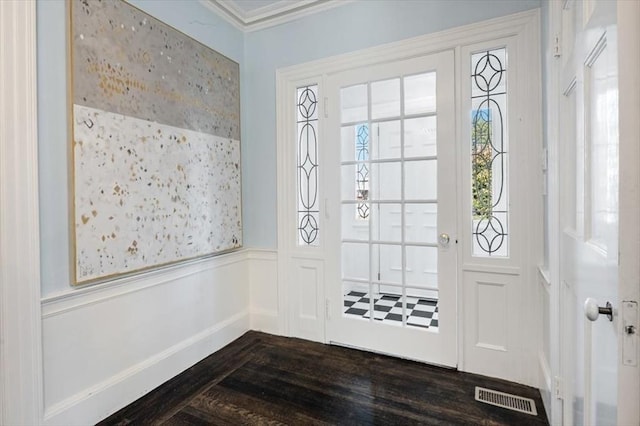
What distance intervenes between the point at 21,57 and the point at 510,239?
9.08ft

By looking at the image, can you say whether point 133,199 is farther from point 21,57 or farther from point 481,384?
point 481,384

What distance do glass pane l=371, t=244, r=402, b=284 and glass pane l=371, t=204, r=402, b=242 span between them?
0.07 metres

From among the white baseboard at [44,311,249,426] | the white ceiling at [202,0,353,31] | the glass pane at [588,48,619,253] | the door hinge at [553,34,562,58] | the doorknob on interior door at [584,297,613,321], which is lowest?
the white baseboard at [44,311,249,426]

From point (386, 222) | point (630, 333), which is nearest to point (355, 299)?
point (386, 222)

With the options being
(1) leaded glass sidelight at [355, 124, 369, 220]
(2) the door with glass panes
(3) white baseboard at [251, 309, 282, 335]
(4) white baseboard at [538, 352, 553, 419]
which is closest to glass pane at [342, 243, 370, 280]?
(2) the door with glass panes

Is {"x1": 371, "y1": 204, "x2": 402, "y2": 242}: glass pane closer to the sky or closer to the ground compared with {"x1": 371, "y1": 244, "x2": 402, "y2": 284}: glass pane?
closer to the sky

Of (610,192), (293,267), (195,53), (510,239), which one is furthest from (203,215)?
(610,192)

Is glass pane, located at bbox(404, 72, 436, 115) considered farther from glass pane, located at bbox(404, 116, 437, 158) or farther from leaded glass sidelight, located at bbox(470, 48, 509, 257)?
leaded glass sidelight, located at bbox(470, 48, 509, 257)

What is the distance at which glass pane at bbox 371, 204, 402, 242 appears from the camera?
2.44m

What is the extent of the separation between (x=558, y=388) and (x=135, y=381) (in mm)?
2284

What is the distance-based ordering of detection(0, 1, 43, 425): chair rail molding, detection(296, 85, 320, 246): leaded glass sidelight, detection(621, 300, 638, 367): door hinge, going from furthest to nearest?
detection(296, 85, 320, 246): leaded glass sidelight < detection(0, 1, 43, 425): chair rail molding < detection(621, 300, 638, 367): door hinge

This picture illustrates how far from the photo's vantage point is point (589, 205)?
1.05 meters

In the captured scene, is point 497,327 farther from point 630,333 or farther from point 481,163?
point 630,333

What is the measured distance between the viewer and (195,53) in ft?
7.87
